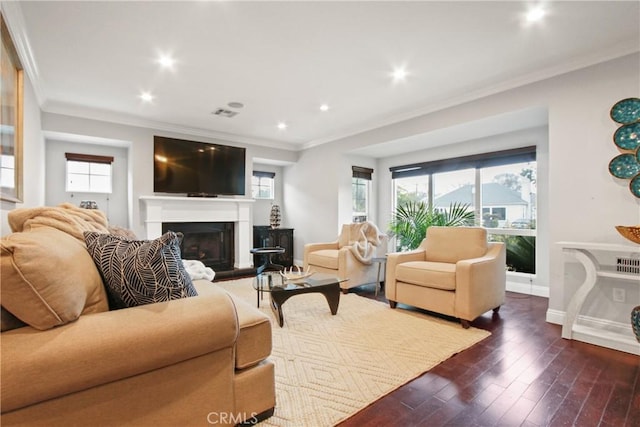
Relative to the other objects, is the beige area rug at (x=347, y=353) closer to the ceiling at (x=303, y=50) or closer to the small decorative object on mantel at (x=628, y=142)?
the small decorative object on mantel at (x=628, y=142)

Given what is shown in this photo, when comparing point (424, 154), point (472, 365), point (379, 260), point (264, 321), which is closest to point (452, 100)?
point (424, 154)

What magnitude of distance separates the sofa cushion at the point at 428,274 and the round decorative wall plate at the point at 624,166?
1527 millimetres

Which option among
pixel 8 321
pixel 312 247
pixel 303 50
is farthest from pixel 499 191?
pixel 8 321

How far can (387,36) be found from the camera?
2447 mm

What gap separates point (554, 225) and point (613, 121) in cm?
99

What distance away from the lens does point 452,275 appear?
278 cm

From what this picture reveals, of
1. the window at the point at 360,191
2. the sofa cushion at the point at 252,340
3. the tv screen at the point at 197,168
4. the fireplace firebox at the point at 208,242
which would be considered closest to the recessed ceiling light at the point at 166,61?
the tv screen at the point at 197,168

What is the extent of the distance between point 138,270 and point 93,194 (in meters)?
4.43

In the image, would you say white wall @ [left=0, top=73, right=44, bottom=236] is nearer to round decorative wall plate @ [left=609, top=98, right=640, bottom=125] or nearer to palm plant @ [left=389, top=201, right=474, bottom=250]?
palm plant @ [left=389, top=201, right=474, bottom=250]

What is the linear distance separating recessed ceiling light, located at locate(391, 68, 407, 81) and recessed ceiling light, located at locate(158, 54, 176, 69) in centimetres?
213

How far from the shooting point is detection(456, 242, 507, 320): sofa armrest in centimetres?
267

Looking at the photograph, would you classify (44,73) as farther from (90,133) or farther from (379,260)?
(379,260)

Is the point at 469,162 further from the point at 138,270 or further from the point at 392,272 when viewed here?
the point at 138,270
